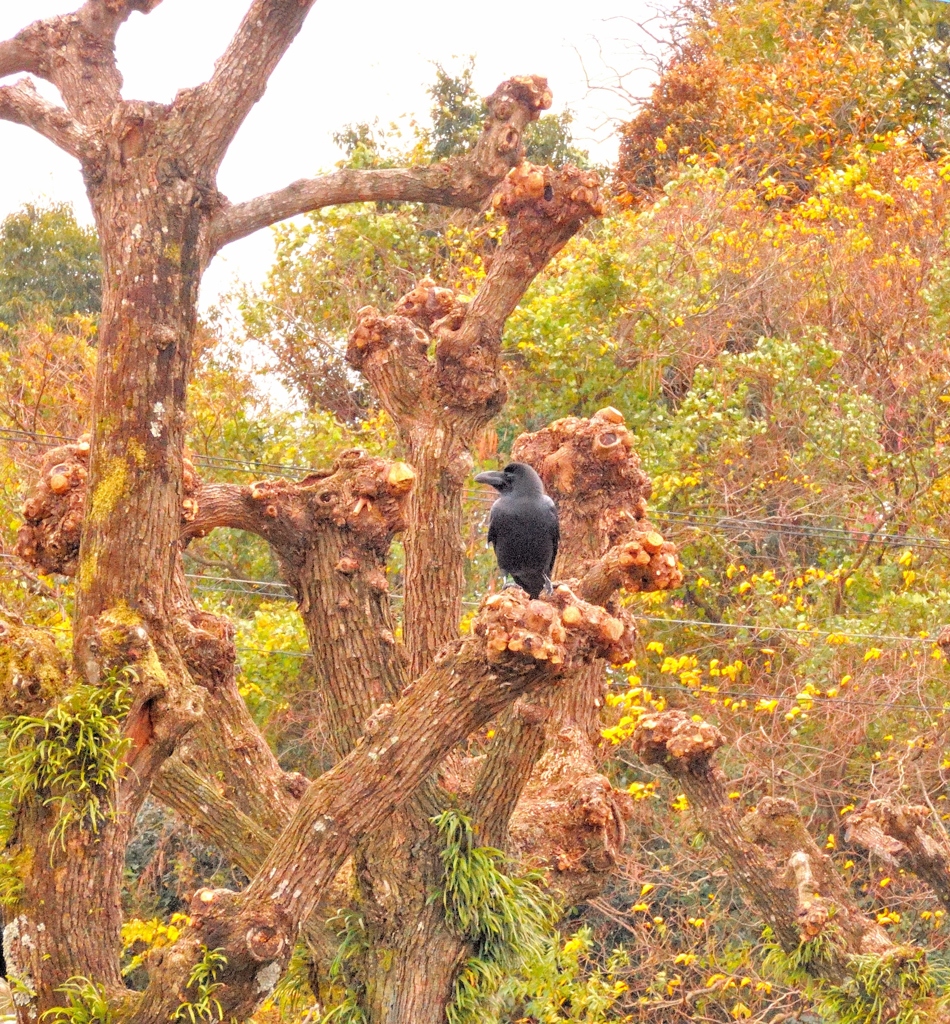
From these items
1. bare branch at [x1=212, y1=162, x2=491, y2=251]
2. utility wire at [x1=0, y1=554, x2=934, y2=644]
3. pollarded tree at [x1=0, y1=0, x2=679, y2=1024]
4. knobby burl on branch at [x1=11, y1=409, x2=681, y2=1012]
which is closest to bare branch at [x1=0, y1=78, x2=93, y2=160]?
pollarded tree at [x1=0, y1=0, x2=679, y2=1024]

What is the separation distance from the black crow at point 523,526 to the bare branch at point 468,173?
1.27m

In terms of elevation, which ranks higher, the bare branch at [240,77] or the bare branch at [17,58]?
the bare branch at [17,58]

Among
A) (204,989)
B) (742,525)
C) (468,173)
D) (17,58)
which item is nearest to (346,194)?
(468,173)

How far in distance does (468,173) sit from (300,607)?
206 cm

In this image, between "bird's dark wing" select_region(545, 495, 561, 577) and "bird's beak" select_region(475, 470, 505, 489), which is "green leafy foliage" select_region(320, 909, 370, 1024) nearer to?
"bird's dark wing" select_region(545, 495, 561, 577)

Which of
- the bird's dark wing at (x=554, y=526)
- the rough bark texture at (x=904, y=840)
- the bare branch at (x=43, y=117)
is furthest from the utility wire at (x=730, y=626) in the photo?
the bare branch at (x=43, y=117)

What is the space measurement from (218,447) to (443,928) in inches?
299

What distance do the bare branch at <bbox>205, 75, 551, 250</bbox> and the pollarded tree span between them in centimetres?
1

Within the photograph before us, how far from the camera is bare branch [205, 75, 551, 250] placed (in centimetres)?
556

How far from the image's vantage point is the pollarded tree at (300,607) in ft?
14.6

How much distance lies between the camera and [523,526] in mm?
6109

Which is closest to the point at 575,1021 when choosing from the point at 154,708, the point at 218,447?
the point at 154,708

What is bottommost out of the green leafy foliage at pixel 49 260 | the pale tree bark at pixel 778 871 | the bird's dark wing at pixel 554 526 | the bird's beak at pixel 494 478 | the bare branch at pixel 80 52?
the pale tree bark at pixel 778 871

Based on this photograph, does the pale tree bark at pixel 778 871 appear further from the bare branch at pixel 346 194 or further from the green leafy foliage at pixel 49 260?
the green leafy foliage at pixel 49 260
